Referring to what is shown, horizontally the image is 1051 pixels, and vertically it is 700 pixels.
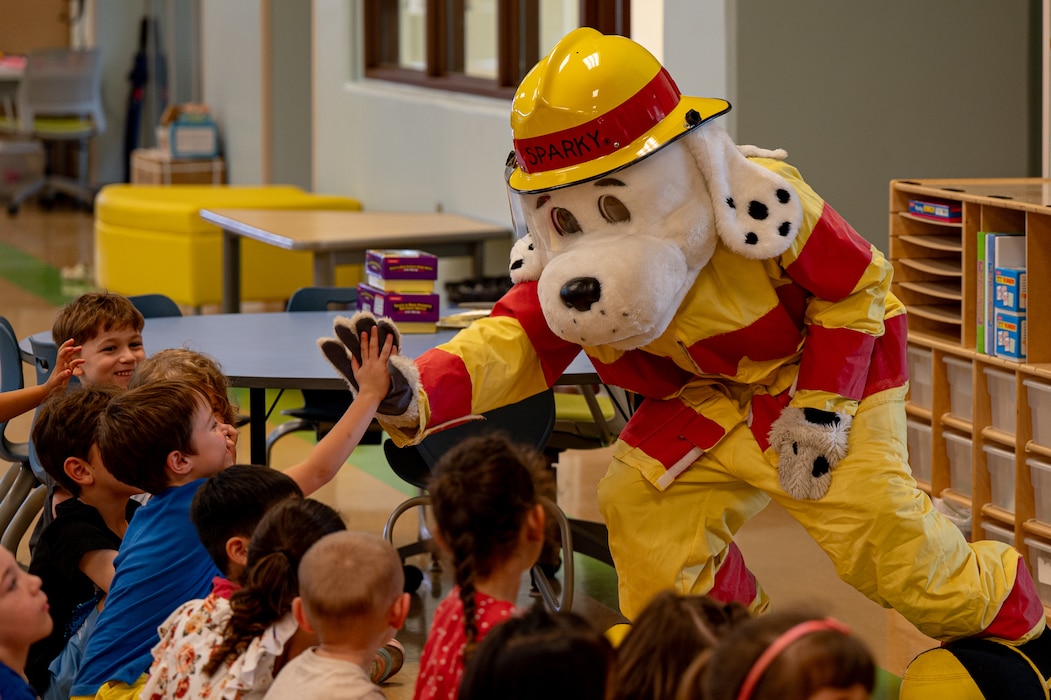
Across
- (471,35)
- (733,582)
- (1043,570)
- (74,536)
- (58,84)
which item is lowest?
(1043,570)

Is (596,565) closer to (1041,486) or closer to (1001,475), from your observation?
(1001,475)

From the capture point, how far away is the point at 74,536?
2.47m

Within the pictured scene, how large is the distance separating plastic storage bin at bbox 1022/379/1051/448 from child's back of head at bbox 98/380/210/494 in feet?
6.62

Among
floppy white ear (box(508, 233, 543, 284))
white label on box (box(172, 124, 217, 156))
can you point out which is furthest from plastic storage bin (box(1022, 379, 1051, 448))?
white label on box (box(172, 124, 217, 156))

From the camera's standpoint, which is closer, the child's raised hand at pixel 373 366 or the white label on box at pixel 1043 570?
the child's raised hand at pixel 373 366

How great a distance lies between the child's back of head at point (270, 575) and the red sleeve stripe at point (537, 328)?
23.9 inches

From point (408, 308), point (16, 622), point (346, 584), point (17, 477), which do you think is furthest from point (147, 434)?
point (17, 477)

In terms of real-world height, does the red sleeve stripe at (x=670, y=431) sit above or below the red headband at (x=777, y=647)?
above

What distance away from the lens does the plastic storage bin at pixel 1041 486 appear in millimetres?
3393

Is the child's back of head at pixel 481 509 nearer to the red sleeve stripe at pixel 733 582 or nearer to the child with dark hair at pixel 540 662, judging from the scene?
the child with dark hair at pixel 540 662

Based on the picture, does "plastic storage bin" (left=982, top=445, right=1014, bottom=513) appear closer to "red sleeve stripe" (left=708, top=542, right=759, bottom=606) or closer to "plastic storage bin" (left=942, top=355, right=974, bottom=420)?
"plastic storage bin" (left=942, top=355, right=974, bottom=420)

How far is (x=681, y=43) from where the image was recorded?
4.72m

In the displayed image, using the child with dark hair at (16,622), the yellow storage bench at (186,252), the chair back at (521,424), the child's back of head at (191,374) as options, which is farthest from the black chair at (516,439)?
the yellow storage bench at (186,252)

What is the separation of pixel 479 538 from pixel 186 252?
17.2ft
